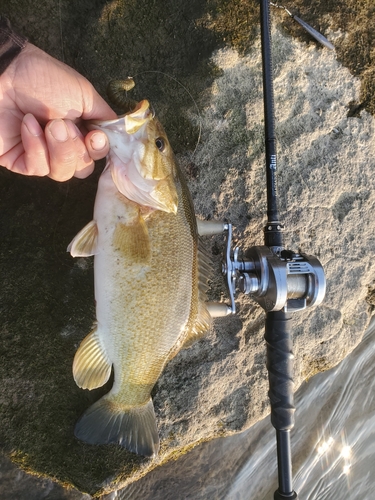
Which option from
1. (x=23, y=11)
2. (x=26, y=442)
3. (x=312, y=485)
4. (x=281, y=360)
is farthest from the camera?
(x=312, y=485)

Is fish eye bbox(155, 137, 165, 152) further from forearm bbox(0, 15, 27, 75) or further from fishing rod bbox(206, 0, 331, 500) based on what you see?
forearm bbox(0, 15, 27, 75)

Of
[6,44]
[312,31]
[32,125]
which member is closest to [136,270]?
[32,125]

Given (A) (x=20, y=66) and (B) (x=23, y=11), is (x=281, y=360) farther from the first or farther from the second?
(B) (x=23, y=11)

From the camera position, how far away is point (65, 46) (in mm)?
2639

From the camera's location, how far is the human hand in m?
2.01

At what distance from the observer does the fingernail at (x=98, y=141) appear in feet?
6.57

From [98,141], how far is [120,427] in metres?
1.52

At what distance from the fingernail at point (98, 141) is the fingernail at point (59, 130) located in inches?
5.0

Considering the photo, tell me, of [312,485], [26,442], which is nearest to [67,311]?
[26,442]

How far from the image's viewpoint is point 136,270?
2.10 meters

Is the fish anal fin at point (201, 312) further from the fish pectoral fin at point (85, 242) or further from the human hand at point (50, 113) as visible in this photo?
the human hand at point (50, 113)

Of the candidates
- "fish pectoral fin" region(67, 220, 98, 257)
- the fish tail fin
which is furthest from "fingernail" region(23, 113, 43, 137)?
the fish tail fin

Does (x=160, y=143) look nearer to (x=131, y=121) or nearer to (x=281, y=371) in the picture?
(x=131, y=121)

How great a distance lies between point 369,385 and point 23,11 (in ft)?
11.6
